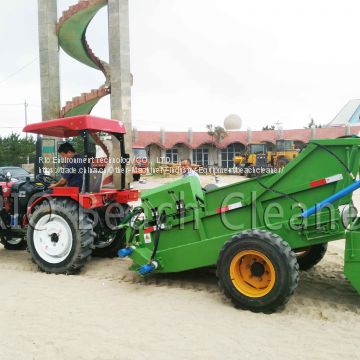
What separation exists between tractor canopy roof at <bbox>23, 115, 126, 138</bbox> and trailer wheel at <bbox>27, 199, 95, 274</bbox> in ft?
3.19

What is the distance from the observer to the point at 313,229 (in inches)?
158

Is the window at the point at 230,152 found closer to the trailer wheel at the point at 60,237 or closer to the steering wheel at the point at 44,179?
the steering wheel at the point at 44,179

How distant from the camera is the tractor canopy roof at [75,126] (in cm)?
509

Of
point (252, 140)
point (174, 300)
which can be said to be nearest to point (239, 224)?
point (174, 300)

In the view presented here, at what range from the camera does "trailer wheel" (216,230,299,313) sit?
12.3 ft

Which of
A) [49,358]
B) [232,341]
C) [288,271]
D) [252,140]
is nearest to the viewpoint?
[49,358]

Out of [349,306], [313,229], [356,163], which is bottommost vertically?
[349,306]

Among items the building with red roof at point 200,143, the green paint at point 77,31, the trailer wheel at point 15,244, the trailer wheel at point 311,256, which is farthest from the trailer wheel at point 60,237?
the building with red roof at point 200,143

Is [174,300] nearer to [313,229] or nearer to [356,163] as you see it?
[313,229]

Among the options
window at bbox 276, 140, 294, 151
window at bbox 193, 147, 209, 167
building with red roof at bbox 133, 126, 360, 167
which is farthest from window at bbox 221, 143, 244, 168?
window at bbox 276, 140, 294, 151

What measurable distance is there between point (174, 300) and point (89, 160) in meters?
2.09

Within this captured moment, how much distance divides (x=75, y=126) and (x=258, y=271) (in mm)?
2842

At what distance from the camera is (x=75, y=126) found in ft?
16.8

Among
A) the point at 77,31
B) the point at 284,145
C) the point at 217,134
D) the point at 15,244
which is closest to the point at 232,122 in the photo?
the point at 217,134
